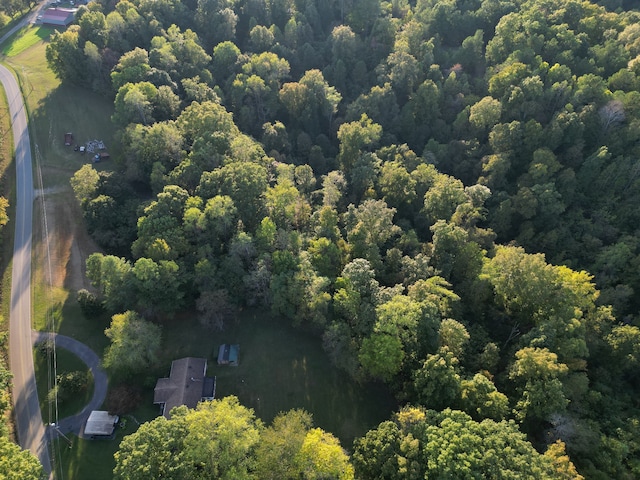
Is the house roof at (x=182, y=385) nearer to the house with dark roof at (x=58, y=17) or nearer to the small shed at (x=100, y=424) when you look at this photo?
the small shed at (x=100, y=424)

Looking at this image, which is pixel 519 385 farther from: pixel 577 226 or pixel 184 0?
pixel 184 0

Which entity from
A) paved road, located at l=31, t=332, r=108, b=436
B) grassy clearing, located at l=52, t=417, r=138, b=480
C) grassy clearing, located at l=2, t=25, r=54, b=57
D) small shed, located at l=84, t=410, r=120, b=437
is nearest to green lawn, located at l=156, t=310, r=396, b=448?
paved road, located at l=31, t=332, r=108, b=436

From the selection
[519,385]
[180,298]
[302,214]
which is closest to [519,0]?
[302,214]

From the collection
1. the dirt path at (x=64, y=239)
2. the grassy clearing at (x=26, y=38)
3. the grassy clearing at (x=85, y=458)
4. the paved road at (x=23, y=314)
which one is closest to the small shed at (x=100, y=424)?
the grassy clearing at (x=85, y=458)

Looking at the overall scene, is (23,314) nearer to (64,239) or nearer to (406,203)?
(64,239)

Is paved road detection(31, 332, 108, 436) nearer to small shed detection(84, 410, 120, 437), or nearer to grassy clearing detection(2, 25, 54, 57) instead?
small shed detection(84, 410, 120, 437)

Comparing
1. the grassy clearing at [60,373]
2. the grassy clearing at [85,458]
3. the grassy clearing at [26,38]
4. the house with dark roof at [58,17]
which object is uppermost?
the house with dark roof at [58,17]

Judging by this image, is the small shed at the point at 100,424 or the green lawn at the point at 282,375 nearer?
the small shed at the point at 100,424
